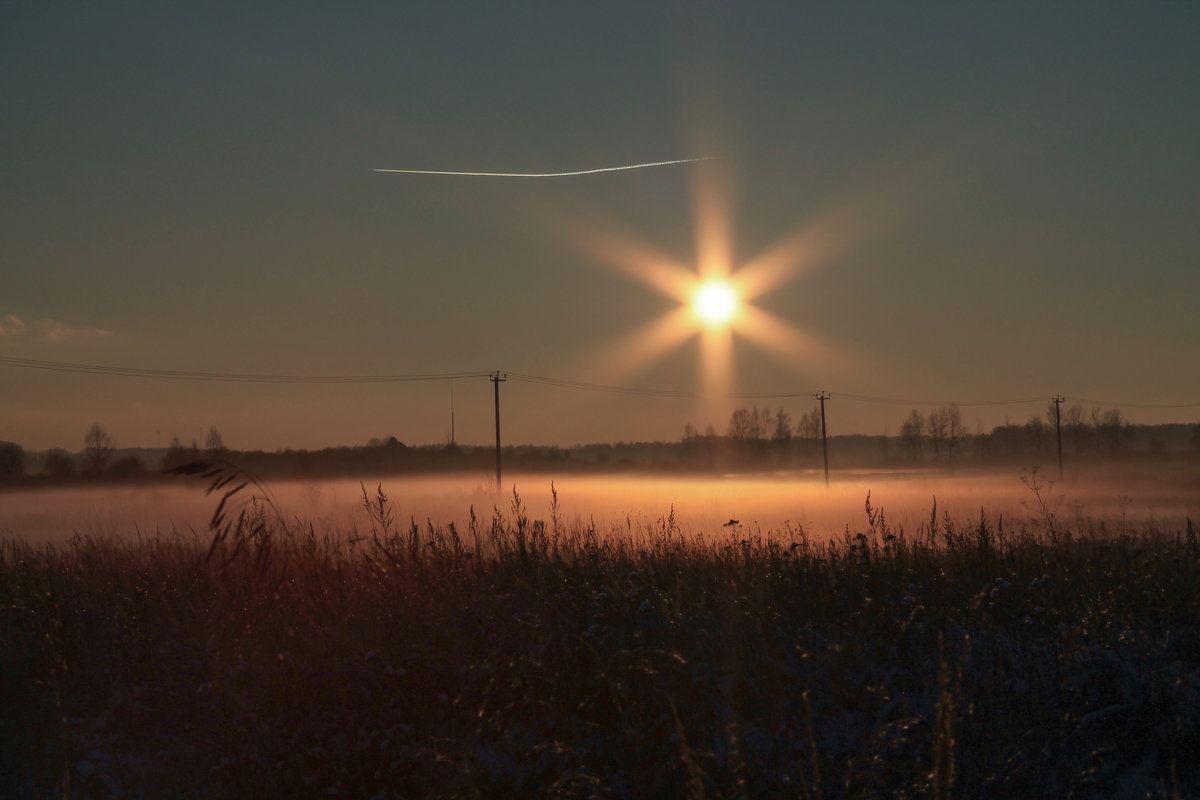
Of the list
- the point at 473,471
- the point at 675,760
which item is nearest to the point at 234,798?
the point at 675,760

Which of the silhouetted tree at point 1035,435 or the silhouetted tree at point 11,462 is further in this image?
the silhouetted tree at point 1035,435

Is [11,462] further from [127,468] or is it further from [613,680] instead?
[613,680]

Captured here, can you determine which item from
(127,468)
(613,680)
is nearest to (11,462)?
(127,468)

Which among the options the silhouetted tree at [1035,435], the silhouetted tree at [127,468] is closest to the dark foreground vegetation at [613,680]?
the silhouetted tree at [127,468]

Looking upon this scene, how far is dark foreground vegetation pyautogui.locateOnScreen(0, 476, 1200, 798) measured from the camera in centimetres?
461

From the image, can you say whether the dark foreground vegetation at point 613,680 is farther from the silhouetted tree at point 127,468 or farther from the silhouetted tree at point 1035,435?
the silhouetted tree at point 1035,435

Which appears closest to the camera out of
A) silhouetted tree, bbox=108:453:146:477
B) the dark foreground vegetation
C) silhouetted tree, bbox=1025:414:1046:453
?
the dark foreground vegetation

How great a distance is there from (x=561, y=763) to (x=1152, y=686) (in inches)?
142

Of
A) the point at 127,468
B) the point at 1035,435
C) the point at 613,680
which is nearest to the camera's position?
the point at 613,680

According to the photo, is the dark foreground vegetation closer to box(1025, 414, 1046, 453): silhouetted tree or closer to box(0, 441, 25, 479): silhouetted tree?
box(0, 441, 25, 479): silhouetted tree

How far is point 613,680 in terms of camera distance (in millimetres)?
5250

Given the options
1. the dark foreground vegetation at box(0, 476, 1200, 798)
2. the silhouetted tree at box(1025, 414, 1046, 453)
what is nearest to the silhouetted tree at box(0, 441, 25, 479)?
the dark foreground vegetation at box(0, 476, 1200, 798)

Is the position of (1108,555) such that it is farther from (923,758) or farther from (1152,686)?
(923,758)

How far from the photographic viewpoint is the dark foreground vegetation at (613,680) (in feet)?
15.1
